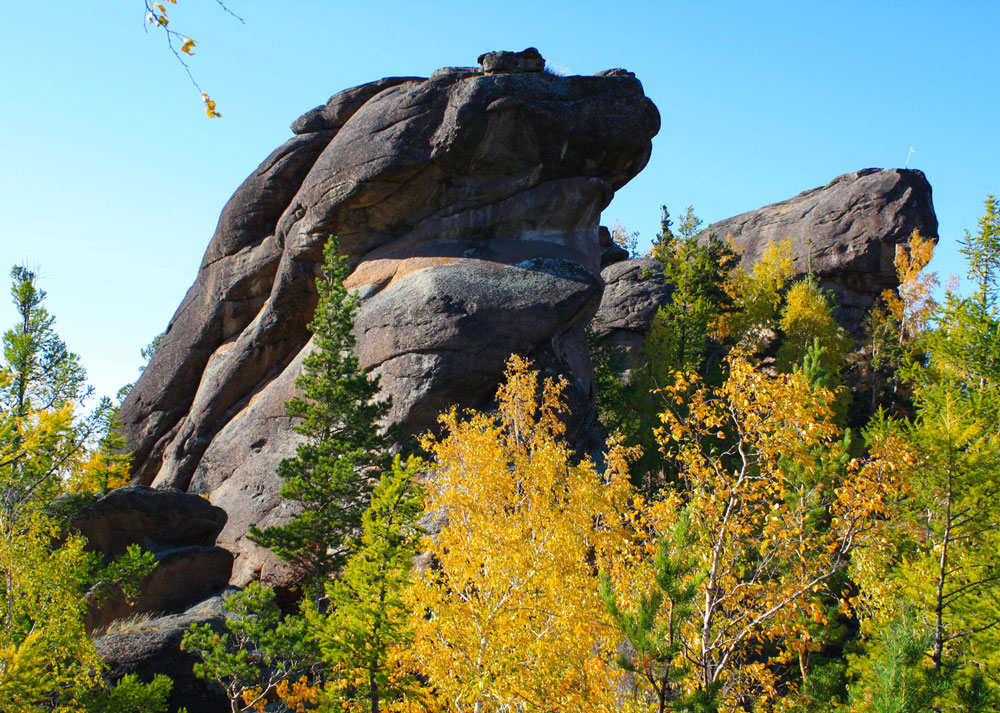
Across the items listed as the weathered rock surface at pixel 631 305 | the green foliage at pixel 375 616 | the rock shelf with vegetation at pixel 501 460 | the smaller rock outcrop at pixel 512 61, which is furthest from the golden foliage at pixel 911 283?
the green foliage at pixel 375 616

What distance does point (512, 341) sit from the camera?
85.3 ft

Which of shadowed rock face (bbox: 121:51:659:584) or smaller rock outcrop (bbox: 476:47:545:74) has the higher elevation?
smaller rock outcrop (bbox: 476:47:545:74)

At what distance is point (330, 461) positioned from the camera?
2119cm

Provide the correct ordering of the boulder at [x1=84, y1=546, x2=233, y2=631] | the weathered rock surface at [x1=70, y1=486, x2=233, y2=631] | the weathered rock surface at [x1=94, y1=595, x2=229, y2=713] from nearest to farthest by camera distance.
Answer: the weathered rock surface at [x1=94, y1=595, x2=229, y2=713]
the boulder at [x1=84, y1=546, x2=233, y2=631]
the weathered rock surface at [x1=70, y1=486, x2=233, y2=631]

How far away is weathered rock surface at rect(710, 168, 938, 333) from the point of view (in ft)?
155

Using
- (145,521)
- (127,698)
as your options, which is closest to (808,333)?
(145,521)

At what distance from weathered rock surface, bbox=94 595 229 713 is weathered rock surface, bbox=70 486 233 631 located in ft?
19.7

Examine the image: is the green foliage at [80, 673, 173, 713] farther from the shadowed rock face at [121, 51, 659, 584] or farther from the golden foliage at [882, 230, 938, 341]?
the golden foliage at [882, 230, 938, 341]

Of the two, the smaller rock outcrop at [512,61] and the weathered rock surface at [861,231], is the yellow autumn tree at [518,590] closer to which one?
the smaller rock outcrop at [512,61]

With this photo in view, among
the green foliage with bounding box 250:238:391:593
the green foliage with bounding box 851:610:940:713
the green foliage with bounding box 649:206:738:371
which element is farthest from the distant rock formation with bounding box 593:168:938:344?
the green foliage with bounding box 851:610:940:713

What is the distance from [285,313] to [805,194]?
4170 cm

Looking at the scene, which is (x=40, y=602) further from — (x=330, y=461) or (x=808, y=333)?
(x=808, y=333)

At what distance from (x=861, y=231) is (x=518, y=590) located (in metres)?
43.7

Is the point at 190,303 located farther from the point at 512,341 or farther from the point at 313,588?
the point at 313,588
